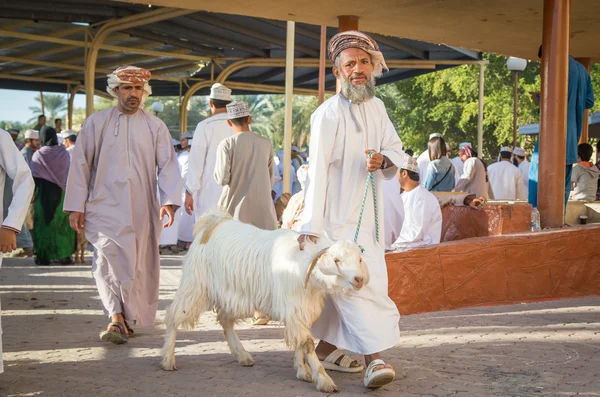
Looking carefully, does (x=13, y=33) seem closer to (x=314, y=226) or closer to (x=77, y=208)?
(x=77, y=208)

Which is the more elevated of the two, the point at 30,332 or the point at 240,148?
the point at 240,148

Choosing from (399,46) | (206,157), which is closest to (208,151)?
(206,157)

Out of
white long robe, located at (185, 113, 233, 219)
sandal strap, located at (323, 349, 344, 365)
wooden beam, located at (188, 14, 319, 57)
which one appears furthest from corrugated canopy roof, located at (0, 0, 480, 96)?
sandal strap, located at (323, 349, 344, 365)

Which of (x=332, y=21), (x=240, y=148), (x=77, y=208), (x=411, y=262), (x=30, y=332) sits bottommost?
(x=30, y=332)

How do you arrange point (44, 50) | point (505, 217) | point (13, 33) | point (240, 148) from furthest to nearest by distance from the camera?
point (44, 50) < point (13, 33) < point (505, 217) < point (240, 148)

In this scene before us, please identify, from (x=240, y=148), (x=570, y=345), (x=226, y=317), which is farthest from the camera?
(x=240, y=148)

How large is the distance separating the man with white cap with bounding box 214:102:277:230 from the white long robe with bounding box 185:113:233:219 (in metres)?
0.83

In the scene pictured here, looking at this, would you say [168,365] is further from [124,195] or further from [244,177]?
[244,177]

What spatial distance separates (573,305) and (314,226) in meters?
4.35

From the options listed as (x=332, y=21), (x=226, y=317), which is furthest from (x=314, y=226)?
(x=332, y=21)

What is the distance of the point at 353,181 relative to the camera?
551 cm

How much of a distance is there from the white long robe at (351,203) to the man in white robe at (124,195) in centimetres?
194

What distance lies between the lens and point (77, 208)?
693 cm

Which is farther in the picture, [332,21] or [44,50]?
[44,50]
